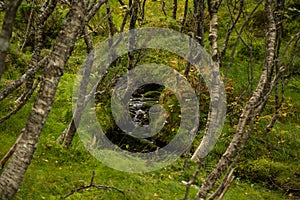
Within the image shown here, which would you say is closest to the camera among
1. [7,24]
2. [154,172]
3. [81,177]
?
[7,24]

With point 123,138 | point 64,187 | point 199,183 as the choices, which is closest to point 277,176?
point 199,183

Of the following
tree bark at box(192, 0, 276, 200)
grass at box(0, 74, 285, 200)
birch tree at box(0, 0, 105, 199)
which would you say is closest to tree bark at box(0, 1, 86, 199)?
birch tree at box(0, 0, 105, 199)

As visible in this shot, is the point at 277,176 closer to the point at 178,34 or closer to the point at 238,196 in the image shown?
the point at 238,196

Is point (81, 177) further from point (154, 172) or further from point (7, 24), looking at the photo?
point (7, 24)

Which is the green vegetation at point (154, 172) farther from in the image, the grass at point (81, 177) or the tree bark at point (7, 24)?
the tree bark at point (7, 24)

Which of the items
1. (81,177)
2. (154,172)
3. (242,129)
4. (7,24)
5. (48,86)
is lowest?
(154,172)

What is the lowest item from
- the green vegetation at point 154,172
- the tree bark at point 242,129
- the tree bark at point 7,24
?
the green vegetation at point 154,172

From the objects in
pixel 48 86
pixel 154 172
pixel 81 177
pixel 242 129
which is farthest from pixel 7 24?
pixel 154 172

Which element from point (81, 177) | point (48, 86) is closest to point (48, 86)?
point (48, 86)

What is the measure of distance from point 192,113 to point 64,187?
6520 millimetres

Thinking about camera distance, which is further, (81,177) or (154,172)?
(154,172)

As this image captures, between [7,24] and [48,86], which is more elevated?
[7,24]

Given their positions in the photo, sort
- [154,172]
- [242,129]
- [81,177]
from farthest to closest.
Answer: [154,172] → [81,177] → [242,129]

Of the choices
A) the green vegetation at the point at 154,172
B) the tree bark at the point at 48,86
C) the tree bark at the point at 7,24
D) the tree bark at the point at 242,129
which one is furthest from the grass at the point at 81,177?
the tree bark at the point at 7,24
